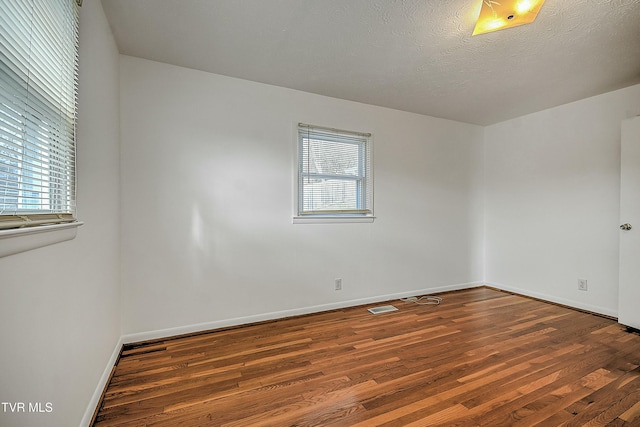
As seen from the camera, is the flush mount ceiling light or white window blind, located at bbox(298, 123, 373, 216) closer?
the flush mount ceiling light

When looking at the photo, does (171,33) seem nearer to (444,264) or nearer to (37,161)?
(37,161)

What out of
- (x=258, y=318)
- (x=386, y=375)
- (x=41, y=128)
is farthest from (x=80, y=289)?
(x=386, y=375)

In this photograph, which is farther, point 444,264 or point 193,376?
point 444,264

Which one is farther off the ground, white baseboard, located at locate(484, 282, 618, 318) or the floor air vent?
white baseboard, located at locate(484, 282, 618, 318)

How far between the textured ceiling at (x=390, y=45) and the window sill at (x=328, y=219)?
4.53ft

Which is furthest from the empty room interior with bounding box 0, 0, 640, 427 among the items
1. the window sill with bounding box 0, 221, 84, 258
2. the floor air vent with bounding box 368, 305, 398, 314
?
the floor air vent with bounding box 368, 305, 398, 314

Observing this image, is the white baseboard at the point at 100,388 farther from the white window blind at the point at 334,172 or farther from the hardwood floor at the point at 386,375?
the white window blind at the point at 334,172

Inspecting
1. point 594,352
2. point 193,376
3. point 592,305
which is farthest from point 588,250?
point 193,376

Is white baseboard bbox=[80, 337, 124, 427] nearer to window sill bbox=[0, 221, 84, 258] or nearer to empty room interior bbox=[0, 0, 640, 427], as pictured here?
empty room interior bbox=[0, 0, 640, 427]

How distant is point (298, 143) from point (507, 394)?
2.74 m

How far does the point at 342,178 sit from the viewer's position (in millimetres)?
3527

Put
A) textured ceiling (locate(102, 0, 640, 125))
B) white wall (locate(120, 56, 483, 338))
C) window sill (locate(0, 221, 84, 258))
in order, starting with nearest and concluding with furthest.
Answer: window sill (locate(0, 221, 84, 258)) < textured ceiling (locate(102, 0, 640, 125)) < white wall (locate(120, 56, 483, 338))

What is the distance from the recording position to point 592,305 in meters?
3.38

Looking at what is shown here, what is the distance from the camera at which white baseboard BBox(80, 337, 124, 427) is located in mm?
1532
